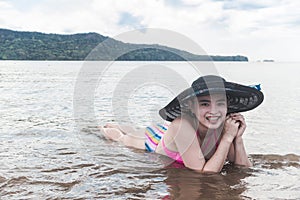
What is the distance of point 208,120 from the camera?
4.75 metres

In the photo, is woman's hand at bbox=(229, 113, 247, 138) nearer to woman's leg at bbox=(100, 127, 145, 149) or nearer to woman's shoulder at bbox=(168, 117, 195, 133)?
woman's shoulder at bbox=(168, 117, 195, 133)

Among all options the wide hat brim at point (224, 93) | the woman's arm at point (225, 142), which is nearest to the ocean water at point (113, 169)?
the woman's arm at point (225, 142)

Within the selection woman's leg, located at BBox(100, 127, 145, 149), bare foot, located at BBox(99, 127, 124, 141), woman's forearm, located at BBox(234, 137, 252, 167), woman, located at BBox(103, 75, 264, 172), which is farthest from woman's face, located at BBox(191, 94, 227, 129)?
bare foot, located at BBox(99, 127, 124, 141)

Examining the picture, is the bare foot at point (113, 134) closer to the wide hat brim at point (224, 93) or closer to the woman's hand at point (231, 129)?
the wide hat brim at point (224, 93)

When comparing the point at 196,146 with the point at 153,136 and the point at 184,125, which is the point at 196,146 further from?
the point at 153,136

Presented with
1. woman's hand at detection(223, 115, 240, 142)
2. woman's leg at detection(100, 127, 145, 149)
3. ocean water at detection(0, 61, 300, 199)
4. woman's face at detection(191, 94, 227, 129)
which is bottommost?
ocean water at detection(0, 61, 300, 199)

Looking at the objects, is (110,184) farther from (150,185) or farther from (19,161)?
(19,161)

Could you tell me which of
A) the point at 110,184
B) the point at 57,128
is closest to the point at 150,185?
the point at 110,184

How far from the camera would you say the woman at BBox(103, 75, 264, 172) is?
4.57m

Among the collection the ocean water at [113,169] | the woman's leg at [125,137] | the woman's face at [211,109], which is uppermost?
the woman's face at [211,109]

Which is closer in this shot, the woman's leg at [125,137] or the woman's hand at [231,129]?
the woman's hand at [231,129]

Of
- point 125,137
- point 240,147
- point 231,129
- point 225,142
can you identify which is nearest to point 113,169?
point 225,142

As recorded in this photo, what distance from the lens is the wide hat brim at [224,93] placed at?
4.46 meters

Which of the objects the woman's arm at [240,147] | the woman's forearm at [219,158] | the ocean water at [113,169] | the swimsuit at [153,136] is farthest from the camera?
the swimsuit at [153,136]
